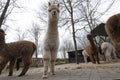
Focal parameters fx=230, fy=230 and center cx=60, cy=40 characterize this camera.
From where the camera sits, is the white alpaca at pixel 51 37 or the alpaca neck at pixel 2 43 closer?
the white alpaca at pixel 51 37

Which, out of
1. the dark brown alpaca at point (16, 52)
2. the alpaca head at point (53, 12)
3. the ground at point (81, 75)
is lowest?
the ground at point (81, 75)

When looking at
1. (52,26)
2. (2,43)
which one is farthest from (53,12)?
(2,43)

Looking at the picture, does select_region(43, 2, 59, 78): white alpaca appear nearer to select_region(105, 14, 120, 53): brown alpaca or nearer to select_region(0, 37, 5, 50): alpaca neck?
select_region(0, 37, 5, 50): alpaca neck

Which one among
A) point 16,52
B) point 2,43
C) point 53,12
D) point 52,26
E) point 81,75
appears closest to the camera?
point 81,75

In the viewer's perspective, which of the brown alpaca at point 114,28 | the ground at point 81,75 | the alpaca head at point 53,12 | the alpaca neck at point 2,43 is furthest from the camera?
the alpaca neck at point 2,43

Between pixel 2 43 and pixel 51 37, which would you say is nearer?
pixel 51 37

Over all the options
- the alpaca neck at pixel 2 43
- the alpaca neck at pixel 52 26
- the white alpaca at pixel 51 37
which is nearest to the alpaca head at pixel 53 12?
the white alpaca at pixel 51 37

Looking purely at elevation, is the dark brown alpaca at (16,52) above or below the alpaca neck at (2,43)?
below

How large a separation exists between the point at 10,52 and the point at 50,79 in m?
2.32

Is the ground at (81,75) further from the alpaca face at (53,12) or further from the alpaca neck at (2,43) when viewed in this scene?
the alpaca face at (53,12)

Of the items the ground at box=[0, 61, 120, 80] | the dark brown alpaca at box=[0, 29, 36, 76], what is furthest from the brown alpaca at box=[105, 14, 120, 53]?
the dark brown alpaca at box=[0, 29, 36, 76]

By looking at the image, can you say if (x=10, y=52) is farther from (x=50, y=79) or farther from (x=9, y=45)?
(x=50, y=79)

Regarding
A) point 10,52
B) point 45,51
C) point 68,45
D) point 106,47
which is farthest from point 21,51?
point 68,45

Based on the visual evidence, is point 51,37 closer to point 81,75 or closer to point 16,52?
point 81,75
